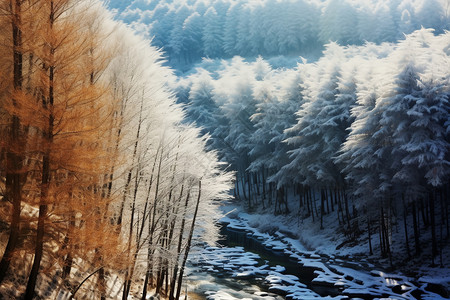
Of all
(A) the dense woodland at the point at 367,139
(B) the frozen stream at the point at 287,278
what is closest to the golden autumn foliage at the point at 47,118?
(B) the frozen stream at the point at 287,278

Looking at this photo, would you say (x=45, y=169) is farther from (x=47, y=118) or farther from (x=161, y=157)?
(x=161, y=157)

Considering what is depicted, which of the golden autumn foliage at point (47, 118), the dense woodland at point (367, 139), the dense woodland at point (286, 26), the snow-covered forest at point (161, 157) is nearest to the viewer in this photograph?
the golden autumn foliage at point (47, 118)

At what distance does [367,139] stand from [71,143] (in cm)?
1765

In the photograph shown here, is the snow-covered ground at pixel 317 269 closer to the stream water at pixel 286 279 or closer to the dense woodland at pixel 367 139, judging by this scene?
the stream water at pixel 286 279

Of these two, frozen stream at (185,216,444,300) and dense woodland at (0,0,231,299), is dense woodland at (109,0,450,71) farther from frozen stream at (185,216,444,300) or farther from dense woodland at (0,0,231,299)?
dense woodland at (0,0,231,299)

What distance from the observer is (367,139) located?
2116 centimetres

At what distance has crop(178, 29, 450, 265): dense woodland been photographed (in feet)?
60.6

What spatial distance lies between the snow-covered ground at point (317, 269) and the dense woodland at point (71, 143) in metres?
4.99

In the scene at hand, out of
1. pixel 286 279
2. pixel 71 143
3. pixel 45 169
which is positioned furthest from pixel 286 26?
pixel 45 169

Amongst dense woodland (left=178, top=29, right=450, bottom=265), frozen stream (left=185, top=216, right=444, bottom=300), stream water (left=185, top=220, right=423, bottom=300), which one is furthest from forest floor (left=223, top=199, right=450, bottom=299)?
stream water (left=185, top=220, right=423, bottom=300)

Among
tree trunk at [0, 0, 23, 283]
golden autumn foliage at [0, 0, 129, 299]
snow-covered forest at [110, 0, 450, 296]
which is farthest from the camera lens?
snow-covered forest at [110, 0, 450, 296]

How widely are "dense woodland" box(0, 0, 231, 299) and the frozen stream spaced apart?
479cm

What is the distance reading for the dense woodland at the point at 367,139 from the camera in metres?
18.5

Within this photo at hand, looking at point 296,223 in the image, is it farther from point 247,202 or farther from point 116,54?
point 116,54
